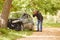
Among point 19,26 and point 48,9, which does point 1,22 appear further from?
point 48,9

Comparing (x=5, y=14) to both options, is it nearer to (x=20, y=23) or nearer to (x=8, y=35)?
(x=20, y=23)

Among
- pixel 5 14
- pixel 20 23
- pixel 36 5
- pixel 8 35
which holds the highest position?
pixel 36 5

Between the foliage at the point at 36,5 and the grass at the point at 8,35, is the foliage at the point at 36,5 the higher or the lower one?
the higher one

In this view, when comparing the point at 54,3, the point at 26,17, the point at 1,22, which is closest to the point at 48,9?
the point at 54,3

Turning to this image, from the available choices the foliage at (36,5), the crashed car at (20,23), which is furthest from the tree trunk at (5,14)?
the foliage at (36,5)

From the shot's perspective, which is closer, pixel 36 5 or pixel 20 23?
pixel 20 23

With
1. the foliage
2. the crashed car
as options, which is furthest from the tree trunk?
the foliage

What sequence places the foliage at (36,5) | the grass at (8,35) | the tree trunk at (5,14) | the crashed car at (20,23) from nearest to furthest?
1. the grass at (8,35)
2. the tree trunk at (5,14)
3. the crashed car at (20,23)
4. the foliage at (36,5)

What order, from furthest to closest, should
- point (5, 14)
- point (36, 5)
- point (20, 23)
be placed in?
point (36, 5)
point (20, 23)
point (5, 14)

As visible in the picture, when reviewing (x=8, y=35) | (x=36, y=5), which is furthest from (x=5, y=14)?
(x=36, y=5)

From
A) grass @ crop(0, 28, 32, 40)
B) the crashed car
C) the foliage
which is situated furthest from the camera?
the foliage

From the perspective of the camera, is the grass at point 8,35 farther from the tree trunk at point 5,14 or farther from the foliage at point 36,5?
the foliage at point 36,5

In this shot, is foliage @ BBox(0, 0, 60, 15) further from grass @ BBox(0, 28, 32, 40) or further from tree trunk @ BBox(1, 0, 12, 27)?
grass @ BBox(0, 28, 32, 40)

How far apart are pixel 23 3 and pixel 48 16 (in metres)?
9.48
